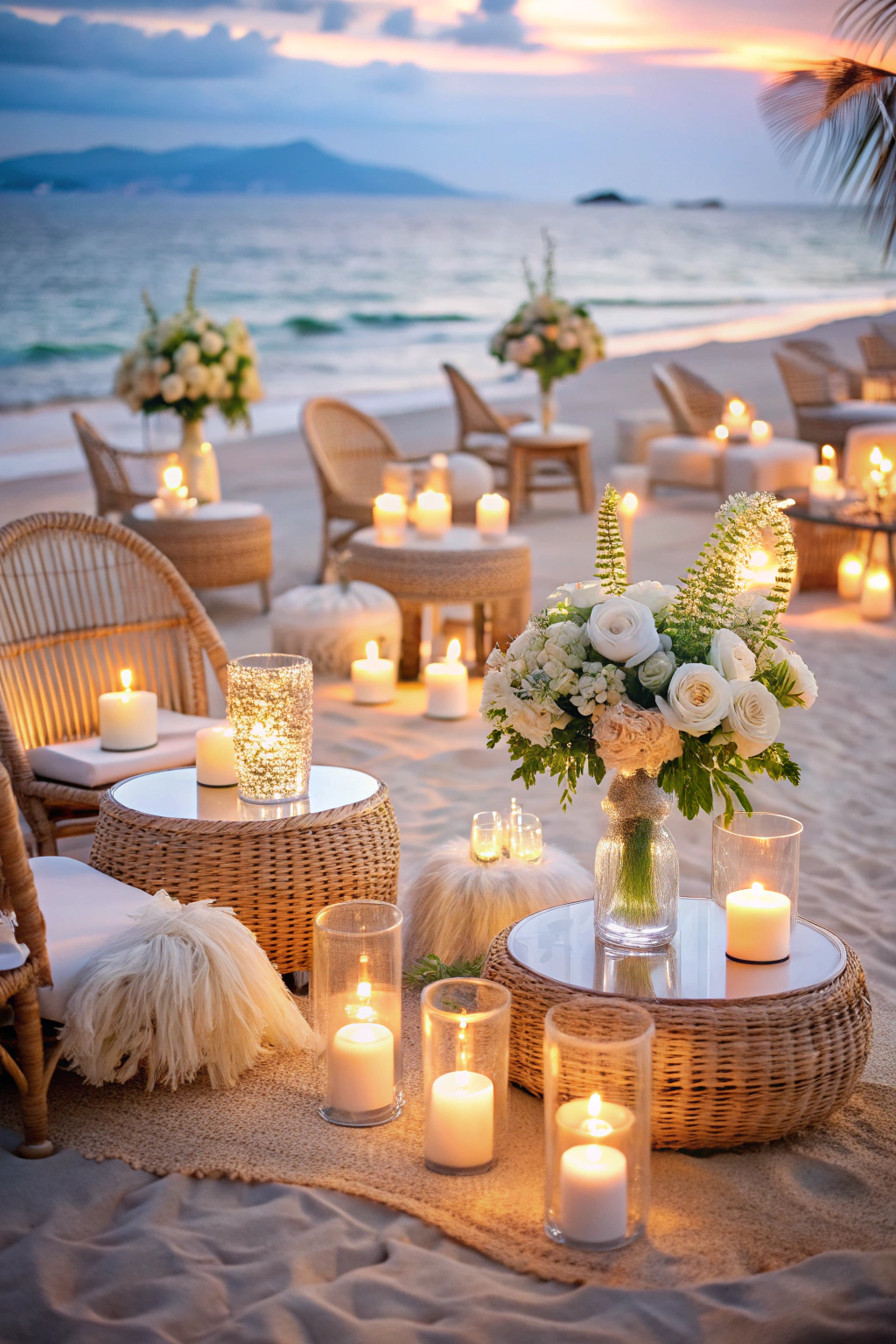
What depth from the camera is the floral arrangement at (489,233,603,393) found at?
26.4ft

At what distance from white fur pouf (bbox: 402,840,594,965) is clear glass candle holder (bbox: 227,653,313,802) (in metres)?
0.35

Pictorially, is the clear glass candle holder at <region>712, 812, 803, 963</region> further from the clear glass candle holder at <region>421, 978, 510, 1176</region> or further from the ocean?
the ocean

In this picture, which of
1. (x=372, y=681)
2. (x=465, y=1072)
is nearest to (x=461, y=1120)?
(x=465, y=1072)

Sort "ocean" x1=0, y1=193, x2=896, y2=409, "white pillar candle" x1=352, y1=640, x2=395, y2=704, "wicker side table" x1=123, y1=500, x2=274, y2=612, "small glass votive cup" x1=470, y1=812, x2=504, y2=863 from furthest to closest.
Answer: "ocean" x1=0, y1=193, x2=896, y2=409 < "wicker side table" x1=123, y1=500, x2=274, y2=612 < "white pillar candle" x1=352, y1=640, x2=395, y2=704 < "small glass votive cup" x1=470, y1=812, x2=504, y2=863

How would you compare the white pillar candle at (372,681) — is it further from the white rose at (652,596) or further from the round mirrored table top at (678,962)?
the white rose at (652,596)

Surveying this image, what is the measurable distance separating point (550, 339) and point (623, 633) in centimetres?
620

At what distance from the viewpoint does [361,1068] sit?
2330mm

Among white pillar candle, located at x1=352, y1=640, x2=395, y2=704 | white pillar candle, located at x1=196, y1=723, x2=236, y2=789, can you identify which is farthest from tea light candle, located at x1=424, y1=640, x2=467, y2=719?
white pillar candle, located at x1=196, y1=723, x2=236, y2=789

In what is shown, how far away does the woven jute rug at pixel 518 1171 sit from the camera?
1989 mm

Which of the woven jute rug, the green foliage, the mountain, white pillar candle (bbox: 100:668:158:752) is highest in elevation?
the mountain

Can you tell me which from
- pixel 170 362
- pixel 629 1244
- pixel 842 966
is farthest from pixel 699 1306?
pixel 170 362

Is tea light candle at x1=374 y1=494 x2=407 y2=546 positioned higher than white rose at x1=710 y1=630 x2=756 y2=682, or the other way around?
white rose at x1=710 y1=630 x2=756 y2=682

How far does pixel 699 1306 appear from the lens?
185cm

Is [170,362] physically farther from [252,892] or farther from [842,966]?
[842,966]
